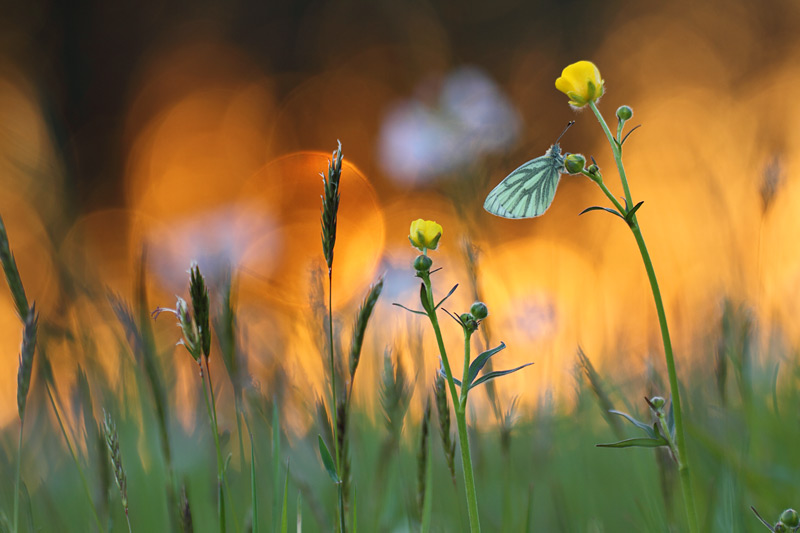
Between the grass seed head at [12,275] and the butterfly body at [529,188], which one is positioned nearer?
the grass seed head at [12,275]

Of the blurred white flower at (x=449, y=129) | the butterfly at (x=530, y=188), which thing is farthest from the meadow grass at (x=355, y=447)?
the blurred white flower at (x=449, y=129)

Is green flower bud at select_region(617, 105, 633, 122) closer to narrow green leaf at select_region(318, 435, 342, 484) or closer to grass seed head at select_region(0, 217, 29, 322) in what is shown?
narrow green leaf at select_region(318, 435, 342, 484)

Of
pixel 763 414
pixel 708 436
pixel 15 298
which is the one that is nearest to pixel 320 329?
pixel 15 298

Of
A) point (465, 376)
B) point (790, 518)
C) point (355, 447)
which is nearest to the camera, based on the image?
point (790, 518)

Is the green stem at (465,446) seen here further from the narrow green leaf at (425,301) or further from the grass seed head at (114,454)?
the grass seed head at (114,454)

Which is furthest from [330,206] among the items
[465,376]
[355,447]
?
[355,447]

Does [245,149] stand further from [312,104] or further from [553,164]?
[553,164]

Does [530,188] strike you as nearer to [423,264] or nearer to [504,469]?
[423,264]
